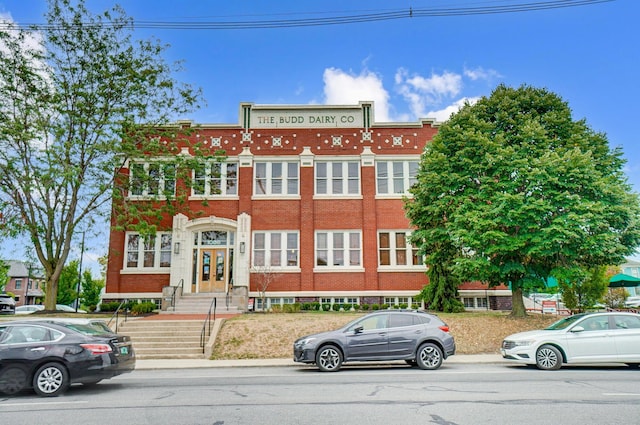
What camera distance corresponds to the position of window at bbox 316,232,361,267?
25.5 meters

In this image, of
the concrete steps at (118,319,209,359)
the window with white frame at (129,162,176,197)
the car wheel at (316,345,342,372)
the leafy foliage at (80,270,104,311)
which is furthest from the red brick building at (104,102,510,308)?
the leafy foliage at (80,270,104,311)

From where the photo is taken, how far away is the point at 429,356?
488 inches

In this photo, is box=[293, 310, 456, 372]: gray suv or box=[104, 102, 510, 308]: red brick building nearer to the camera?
box=[293, 310, 456, 372]: gray suv

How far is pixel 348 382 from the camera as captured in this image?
10195 mm

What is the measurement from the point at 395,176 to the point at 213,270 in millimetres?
11402

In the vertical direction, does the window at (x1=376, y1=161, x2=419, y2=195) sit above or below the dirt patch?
above

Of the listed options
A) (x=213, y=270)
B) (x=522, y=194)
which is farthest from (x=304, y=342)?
(x=213, y=270)

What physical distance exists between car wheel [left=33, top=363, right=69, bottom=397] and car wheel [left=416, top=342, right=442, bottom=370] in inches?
327

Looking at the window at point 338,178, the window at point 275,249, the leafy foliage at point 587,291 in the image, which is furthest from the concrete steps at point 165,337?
the leafy foliage at point 587,291

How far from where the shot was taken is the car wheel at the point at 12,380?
9.06m

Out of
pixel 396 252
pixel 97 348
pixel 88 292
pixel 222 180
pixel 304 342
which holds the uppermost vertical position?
pixel 222 180

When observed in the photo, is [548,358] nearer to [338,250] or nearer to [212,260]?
[338,250]

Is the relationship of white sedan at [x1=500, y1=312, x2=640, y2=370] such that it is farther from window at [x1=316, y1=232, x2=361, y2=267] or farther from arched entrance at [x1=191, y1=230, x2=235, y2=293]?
arched entrance at [x1=191, y1=230, x2=235, y2=293]

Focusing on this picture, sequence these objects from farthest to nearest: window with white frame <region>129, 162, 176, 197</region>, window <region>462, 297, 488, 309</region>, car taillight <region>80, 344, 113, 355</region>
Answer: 1. window <region>462, 297, 488, 309</region>
2. window with white frame <region>129, 162, 176, 197</region>
3. car taillight <region>80, 344, 113, 355</region>
